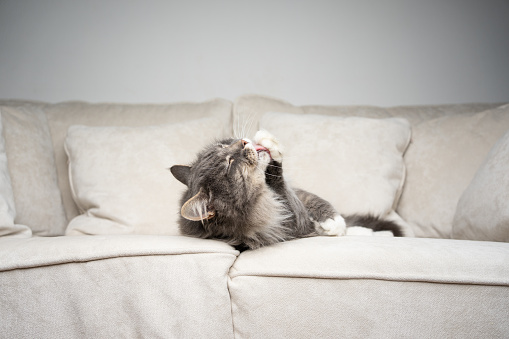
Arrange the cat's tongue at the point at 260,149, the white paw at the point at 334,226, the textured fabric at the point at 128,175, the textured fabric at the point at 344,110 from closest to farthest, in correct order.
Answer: the cat's tongue at the point at 260,149 → the white paw at the point at 334,226 → the textured fabric at the point at 128,175 → the textured fabric at the point at 344,110

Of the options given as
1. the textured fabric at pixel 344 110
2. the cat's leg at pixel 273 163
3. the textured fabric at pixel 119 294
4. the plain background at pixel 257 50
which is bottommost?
the textured fabric at pixel 119 294

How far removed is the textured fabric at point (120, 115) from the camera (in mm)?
2260

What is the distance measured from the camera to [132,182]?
1954mm

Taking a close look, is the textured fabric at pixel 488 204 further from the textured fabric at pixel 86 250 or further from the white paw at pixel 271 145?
the textured fabric at pixel 86 250

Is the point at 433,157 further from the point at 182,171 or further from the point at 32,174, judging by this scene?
the point at 32,174

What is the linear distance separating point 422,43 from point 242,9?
1403 mm

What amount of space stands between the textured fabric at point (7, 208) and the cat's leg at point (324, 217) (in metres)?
1.25

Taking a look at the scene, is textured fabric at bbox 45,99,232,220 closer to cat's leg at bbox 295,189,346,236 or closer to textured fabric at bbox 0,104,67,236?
textured fabric at bbox 0,104,67,236

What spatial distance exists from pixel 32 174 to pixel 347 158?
5.45ft

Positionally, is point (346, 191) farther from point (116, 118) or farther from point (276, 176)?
point (116, 118)

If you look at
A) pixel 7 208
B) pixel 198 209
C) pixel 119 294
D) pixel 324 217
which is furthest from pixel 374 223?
pixel 7 208

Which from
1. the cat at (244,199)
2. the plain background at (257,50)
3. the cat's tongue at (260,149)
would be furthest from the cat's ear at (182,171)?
the plain background at (257,50)

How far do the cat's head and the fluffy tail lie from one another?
656mm

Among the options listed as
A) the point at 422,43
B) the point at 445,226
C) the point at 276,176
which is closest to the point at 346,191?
the point at 445,226
